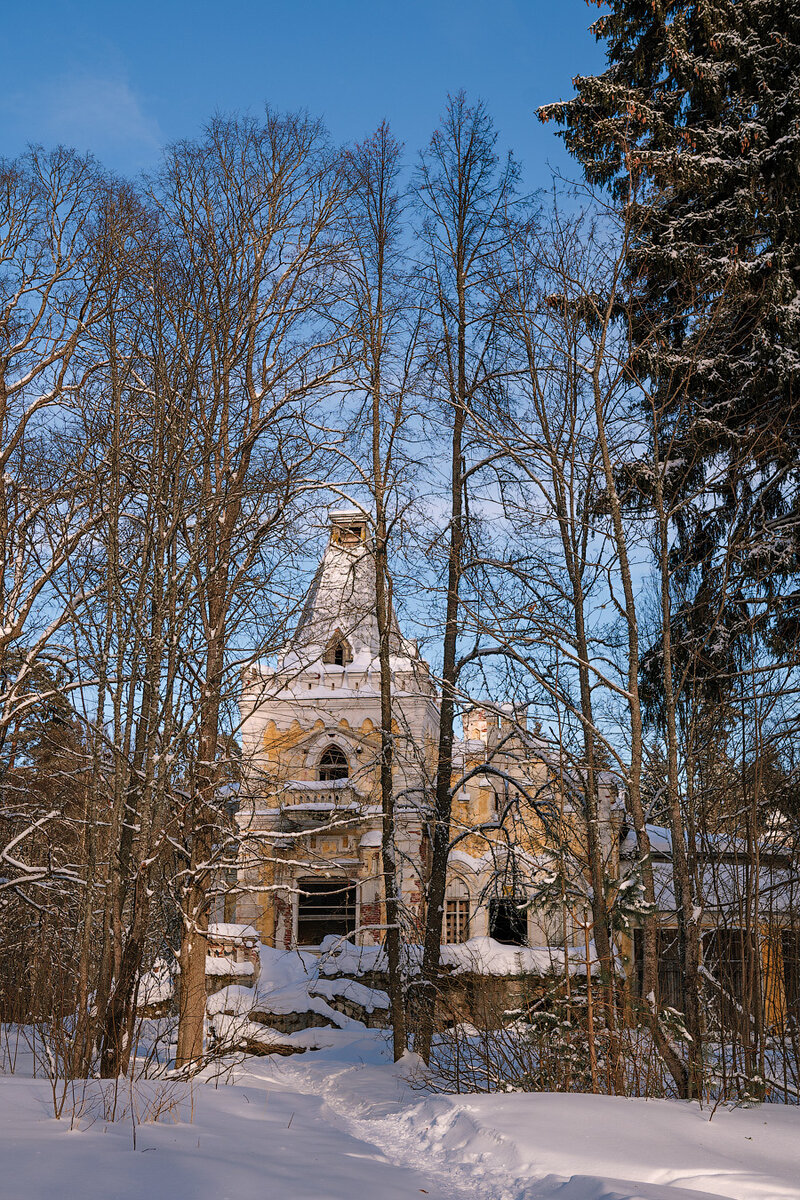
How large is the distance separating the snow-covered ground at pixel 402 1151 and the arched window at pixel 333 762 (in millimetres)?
17481

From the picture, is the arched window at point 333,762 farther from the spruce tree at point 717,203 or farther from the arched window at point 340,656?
the spruce tree at point 717,203

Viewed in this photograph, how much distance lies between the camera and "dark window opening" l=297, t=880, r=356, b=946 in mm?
26125

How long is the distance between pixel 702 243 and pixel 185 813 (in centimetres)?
1071

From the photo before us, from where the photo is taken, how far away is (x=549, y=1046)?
10367 millimetres

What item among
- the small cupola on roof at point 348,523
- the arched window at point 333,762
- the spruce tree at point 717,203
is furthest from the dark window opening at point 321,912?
the spruce tree at point 717,203

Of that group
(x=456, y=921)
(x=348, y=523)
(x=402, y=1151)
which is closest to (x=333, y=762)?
(x=456, y=921)

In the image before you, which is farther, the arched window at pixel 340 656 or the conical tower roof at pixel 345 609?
the arched window at pixel 340 656


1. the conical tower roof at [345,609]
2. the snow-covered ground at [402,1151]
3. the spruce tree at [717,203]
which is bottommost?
the snow-covered ground at [402,1151]

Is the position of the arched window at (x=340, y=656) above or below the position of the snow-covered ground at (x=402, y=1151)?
above

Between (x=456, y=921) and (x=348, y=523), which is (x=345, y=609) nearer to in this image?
(x=348, y=523)

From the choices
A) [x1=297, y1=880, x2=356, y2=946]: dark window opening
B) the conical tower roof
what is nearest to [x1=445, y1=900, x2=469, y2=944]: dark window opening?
[x1=297, y1=880, x2=356, y2=946]: dark window opening

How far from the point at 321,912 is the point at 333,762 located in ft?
14.7

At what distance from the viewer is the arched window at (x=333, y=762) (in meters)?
27.6

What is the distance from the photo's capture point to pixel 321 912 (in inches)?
1128
